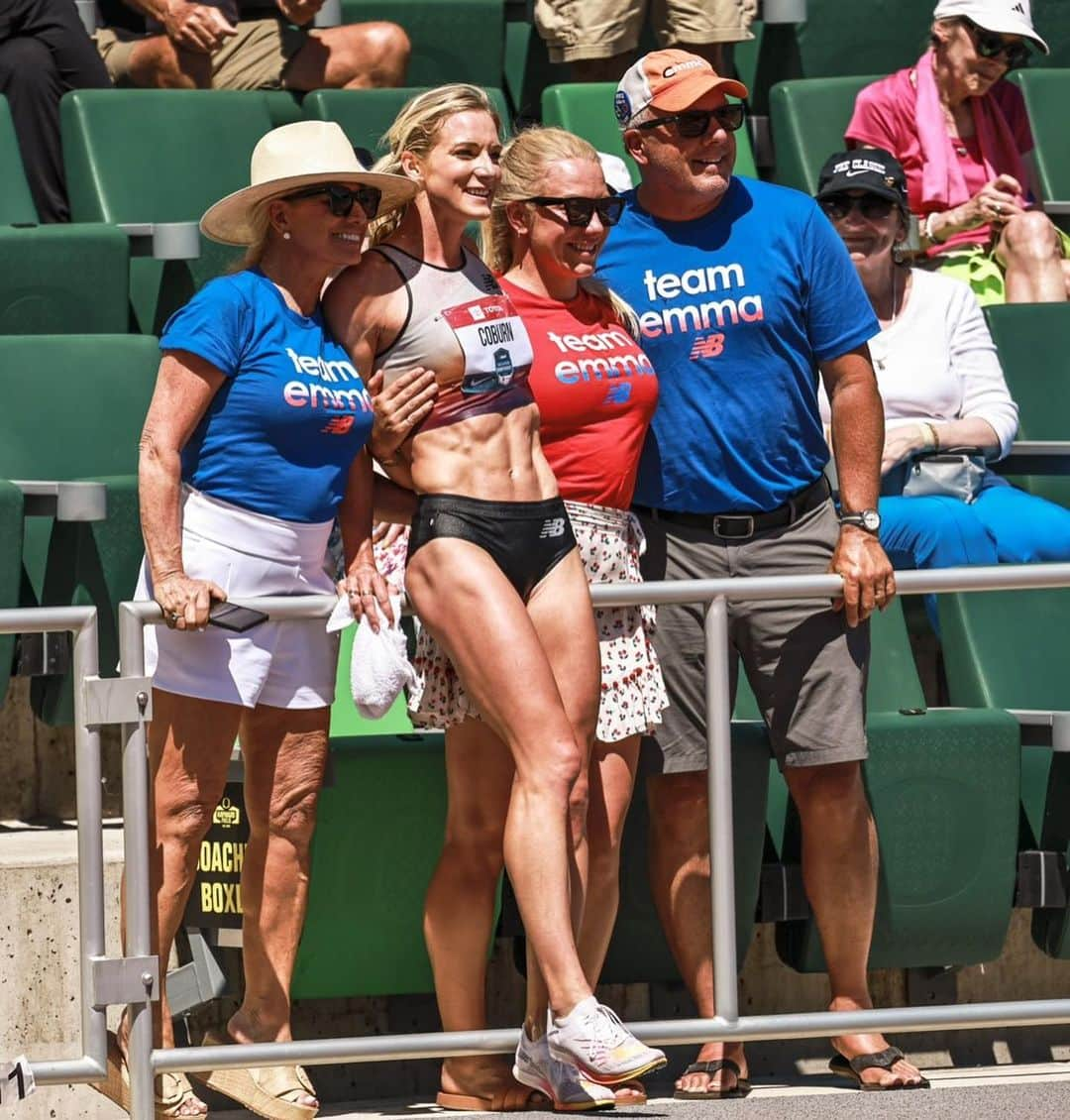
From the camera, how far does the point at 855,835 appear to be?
3891 mm

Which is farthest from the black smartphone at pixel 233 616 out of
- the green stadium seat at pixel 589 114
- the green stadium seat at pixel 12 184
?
the green stadium seat at pixel 589 114

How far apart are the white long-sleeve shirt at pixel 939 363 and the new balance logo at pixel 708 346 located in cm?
99

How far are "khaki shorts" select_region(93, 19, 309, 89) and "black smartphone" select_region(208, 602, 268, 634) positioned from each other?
10.3 ft

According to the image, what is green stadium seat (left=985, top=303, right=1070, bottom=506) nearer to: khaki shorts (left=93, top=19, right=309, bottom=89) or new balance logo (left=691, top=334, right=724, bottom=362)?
new balance logo (left=691, top=334, right=724, bottom=362)

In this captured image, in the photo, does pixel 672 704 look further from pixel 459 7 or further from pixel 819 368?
pixel 459 7

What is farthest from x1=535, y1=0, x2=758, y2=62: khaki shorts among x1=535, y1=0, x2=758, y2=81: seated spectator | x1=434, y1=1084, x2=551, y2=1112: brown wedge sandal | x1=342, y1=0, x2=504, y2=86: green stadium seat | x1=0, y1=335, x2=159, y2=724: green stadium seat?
x1=434, y1=1084, x2=551, y2=1112: brown wedge sandal

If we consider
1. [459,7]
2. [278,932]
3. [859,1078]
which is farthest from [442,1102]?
[459,7]

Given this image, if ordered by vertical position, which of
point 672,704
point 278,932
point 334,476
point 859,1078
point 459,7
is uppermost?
point 459,7

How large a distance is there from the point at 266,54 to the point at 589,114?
0.93 metres

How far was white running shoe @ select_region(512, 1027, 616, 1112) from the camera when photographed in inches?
135

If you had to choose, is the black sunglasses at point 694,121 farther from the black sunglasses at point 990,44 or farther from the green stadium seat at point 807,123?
the green stadium seat at point 807,123

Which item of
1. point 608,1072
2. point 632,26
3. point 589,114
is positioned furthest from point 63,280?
point 608,1072

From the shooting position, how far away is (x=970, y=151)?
5.93 metres

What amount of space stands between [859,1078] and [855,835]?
40cm
